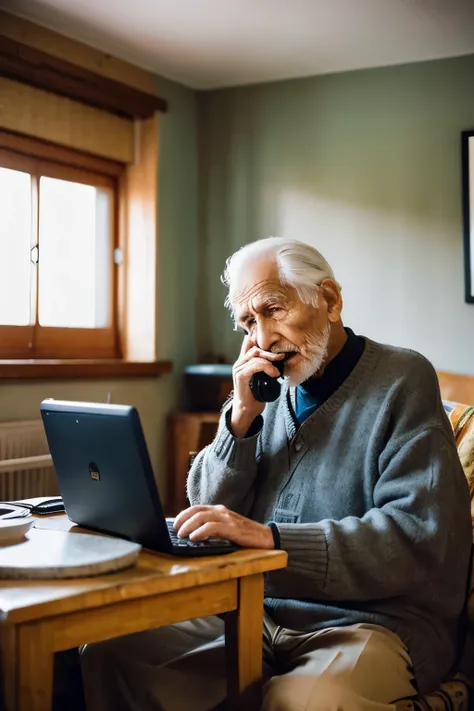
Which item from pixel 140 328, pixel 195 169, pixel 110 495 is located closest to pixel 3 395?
pixel 140 328

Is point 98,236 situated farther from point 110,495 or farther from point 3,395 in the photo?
point 110,495

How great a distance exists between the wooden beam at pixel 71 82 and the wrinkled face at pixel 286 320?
1752 mm

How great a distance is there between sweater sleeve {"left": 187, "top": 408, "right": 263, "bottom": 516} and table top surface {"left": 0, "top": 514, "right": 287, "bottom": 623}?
0.38 metres

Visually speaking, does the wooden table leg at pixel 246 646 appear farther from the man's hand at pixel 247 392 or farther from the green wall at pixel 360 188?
the green wall at pixel 360 188

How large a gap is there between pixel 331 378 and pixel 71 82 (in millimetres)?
2068

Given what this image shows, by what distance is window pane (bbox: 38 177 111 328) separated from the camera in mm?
3238

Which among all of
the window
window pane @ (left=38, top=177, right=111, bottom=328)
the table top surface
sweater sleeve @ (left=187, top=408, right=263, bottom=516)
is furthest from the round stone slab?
window pane @ (left=38, top=177, right=111, bottom=328)

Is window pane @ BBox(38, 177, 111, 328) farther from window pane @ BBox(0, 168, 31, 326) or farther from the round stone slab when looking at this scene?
the round stone slab

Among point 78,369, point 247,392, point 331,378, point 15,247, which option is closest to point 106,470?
point 247,392

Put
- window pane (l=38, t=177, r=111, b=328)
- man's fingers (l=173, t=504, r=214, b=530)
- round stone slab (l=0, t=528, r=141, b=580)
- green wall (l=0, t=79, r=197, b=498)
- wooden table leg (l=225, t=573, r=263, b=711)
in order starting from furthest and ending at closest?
1. green wall (l=0, t=79, r=197, b=498)
2. window pane (l=38, t=177, r=111, b=328)
3. man's fingers (l=173, t=504, r=214, b=530)
4. wooden table leg (l=225, t=573, r=263, b=711)
5. round stone slab (l=0, t=528, r=141, b=580)

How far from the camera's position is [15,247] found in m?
3.11

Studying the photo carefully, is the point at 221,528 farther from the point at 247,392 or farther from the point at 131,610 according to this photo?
the point at 247,392

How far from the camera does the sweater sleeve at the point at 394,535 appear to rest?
4.30 ft

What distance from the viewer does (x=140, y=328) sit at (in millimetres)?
3570
